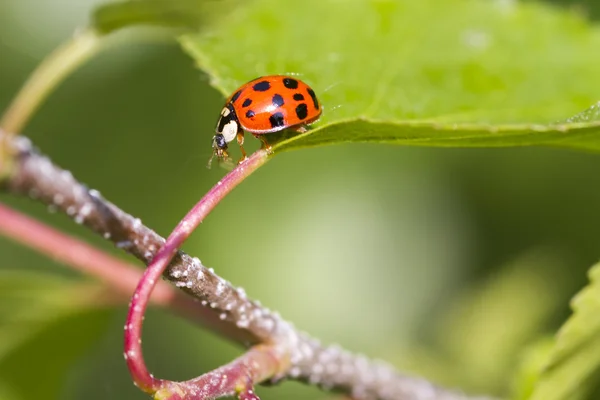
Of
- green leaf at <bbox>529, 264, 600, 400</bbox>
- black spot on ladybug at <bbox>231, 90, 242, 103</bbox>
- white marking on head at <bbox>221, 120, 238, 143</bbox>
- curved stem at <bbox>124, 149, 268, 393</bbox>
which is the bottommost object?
curved stem at <bbox>124, 149, 268, 393</bbox>

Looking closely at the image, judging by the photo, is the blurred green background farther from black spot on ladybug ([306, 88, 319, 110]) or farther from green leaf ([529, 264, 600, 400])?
black spot on ladybug ([306, 88, 319, 110])

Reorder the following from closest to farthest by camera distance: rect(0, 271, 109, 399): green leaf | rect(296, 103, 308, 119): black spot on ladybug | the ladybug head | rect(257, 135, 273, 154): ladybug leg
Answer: rect(257, 135, 273, 154): ladybug leg
rect(296, 103, 308, 119): black spot on ladybug
the ladybug head
rect(0, 271, 109, 399): green leaf

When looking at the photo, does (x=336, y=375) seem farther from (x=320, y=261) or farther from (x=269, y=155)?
(x=320, y=261)

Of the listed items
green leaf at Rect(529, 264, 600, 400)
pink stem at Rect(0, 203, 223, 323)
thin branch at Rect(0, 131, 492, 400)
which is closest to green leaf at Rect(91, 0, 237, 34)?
pink stem at Rect(0, 203, 223, 323)

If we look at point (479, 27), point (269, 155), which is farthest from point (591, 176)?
point (269, 155)

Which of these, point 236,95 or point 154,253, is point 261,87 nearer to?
point 236,95

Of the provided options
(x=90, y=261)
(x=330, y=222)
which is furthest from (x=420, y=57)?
(x=330, y=222)
